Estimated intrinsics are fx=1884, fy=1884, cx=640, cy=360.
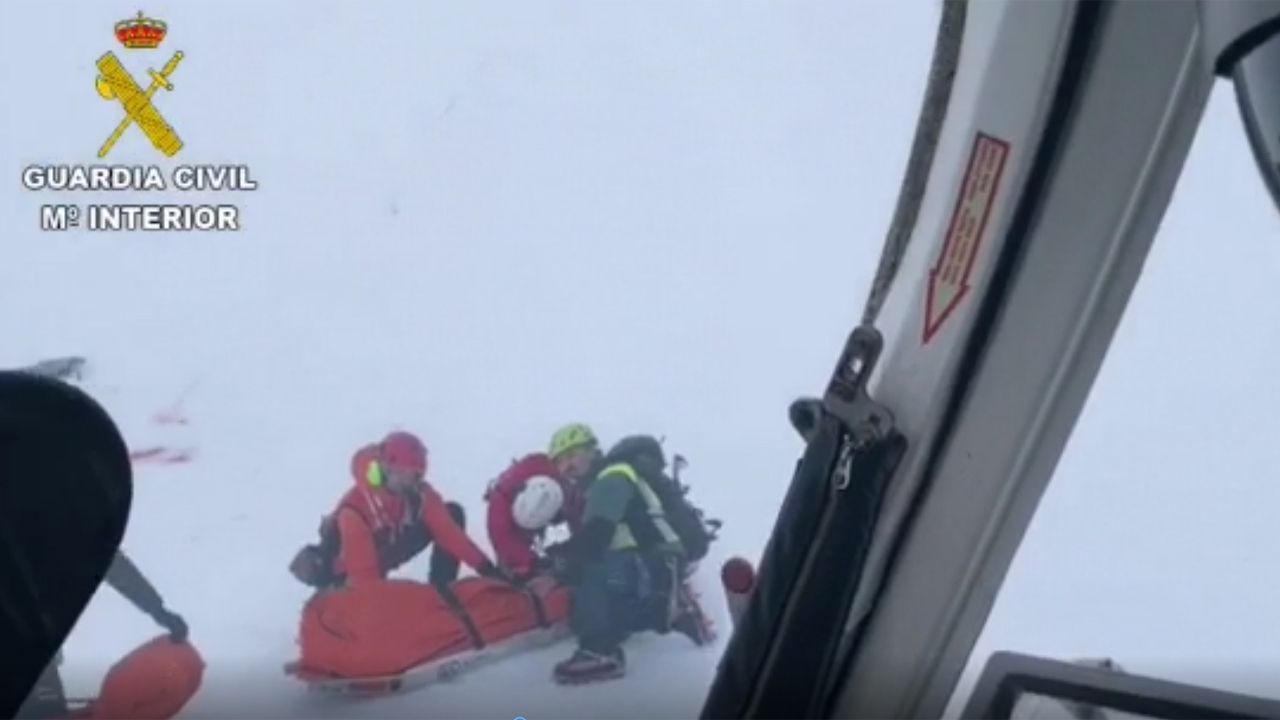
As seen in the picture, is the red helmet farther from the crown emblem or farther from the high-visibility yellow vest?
the crown emblem

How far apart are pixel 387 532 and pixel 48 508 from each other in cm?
113

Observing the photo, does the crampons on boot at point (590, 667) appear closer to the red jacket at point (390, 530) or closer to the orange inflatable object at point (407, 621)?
the orange inflatable object at point (407, 621)

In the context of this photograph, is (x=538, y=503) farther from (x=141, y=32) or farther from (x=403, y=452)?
(x=141, y=32)

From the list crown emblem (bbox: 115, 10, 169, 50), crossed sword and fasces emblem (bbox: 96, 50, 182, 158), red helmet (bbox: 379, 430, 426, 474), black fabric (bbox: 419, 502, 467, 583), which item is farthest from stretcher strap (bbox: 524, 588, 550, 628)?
crown emblem (bbox: 115, 10, 169, 50)

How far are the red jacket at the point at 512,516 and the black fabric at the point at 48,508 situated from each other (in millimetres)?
1090

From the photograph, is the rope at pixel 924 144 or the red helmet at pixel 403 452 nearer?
the rope at pixel 924 144

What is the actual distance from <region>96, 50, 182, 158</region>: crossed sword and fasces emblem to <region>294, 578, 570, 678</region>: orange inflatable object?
63 cm

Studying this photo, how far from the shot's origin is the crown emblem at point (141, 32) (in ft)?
7.88

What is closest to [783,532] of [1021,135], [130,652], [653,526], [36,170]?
[1021,135]

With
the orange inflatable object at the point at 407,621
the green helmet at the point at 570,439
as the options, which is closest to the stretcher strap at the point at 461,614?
the orange inflatable object at the point at 407,621

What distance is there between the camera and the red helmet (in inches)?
98.3

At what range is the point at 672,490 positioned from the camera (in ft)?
7.82

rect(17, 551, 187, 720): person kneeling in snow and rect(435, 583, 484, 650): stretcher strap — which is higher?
rect(435, 583, 484, 650): stretcher strap

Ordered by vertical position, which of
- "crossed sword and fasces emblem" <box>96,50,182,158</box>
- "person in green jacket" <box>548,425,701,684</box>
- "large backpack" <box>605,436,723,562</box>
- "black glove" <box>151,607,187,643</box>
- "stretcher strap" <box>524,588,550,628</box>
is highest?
"crossed sword and fasces emblem" <box>96,50,182,158</box>
